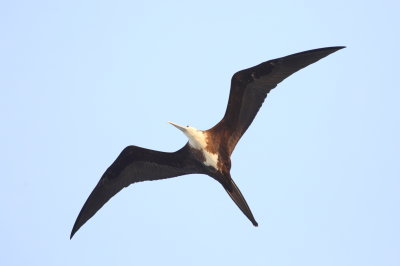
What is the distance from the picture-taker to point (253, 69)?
10.7 meters

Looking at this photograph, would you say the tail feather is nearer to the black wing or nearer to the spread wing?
the spread wing

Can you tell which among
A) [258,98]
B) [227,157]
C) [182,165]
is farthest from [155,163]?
[258,98]

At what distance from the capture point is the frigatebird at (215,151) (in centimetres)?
1073

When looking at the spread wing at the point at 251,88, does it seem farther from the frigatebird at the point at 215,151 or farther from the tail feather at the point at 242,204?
the tail feather at the point at 242,204

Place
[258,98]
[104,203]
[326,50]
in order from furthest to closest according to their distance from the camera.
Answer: [104,203] < [258,98] < [326,50]

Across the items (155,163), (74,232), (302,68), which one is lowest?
(74,232)

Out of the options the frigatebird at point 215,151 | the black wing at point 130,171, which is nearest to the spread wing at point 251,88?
the frigatebird at point 215,151

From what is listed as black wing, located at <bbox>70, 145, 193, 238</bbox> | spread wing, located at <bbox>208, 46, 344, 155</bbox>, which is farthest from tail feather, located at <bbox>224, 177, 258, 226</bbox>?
black wing, located at <bbox>70, 145, 193, 238</bbox>

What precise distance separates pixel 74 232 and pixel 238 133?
10.8 feet

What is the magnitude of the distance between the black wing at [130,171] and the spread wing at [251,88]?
95 cm

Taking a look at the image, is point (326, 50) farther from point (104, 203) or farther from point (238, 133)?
point (104, 203)

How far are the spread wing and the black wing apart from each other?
0.95 metres

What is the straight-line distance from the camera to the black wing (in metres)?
11.6

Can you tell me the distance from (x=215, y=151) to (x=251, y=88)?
1181mm
